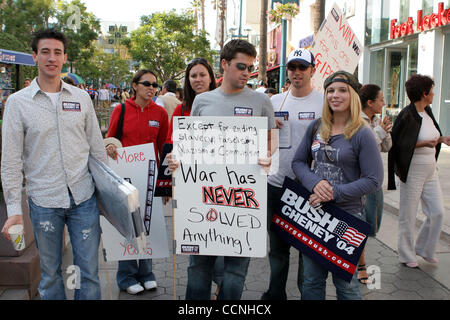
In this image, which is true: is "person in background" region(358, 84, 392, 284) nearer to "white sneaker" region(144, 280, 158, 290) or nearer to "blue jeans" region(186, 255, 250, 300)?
"blue jeans" region(186, 255, 250, 300)

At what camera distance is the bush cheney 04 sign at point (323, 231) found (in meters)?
2.96

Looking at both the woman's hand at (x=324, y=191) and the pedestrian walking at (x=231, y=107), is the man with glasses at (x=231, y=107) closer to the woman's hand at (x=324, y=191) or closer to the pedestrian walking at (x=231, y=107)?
the pedestrian walking at (x=231, y=107)

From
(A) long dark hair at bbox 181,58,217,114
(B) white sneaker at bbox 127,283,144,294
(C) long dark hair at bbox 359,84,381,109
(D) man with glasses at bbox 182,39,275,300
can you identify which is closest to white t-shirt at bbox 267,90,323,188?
(D) man with glasses at bbox 182,39,275,300

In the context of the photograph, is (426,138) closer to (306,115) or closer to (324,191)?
(306,115)

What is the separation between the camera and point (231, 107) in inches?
126

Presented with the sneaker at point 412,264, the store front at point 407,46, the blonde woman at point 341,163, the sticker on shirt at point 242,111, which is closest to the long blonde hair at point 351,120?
Result: the blonde woman at point 341,163

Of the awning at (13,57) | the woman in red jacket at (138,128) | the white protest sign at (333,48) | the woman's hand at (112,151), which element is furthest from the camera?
the awning at (13,57)

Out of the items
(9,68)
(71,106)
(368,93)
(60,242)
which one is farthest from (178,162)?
(9,68)

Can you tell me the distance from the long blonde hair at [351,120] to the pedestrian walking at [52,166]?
1600 millimetres

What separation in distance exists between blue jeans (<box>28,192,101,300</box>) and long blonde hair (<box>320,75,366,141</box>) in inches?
64.5

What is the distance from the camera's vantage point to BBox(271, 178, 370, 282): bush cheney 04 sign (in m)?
2.96
